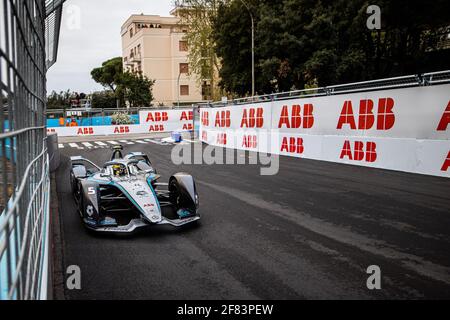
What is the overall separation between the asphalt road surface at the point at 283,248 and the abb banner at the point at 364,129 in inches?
66.8

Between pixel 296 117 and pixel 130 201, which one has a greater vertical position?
pixel 296 117

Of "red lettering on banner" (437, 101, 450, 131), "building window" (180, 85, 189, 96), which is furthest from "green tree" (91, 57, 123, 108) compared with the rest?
"red lettering on banner" (437, 101, 450, 131)

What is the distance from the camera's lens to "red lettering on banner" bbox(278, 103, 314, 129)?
579 inches

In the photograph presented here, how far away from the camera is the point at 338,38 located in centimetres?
2538

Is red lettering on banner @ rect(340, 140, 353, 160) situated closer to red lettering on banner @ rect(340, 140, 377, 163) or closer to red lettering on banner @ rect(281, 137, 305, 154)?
red lettering on banner @ rect(340, 140, 377, 163)

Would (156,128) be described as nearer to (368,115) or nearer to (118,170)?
(368,115)

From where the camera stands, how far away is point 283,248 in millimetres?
5438

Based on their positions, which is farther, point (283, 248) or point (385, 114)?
point (385, 114)

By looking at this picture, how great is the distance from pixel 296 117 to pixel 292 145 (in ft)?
3.53

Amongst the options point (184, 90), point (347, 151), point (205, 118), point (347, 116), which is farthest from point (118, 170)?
point (184, 90)

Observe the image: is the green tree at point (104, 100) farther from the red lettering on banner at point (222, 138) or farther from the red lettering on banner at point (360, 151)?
the red lettering on banner at point (360, 151)

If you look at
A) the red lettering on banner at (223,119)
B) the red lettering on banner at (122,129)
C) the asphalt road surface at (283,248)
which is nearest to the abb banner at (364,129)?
the asphalt road surface at (283,248)
